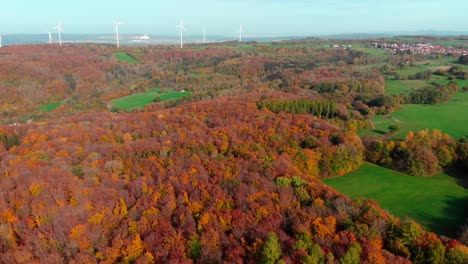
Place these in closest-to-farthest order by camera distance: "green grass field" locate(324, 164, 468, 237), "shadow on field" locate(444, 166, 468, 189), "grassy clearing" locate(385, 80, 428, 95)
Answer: "green grass field" locate(324, 164, 468, 237) < "shadow on field" locate(444, 166, 468, 189) < "grassy clearing" locate(385, 80, 428, 95)

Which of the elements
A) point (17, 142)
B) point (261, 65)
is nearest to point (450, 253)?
point (17, 142)

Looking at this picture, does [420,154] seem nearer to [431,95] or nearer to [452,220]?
[452,220]

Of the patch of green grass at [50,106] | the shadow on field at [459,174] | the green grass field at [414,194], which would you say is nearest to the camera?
the green grass field at [414,194]

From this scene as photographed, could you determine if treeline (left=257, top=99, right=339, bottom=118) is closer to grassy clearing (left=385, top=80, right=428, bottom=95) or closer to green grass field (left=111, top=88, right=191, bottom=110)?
grassy clearing (left=385, top=80, right=428, bottom=95)

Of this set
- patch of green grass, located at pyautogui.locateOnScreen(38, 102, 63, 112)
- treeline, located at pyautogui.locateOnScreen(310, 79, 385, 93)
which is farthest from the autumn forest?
patch of green grass, located at pyautogui.locateOnScreen(38, 102, 63, 112)

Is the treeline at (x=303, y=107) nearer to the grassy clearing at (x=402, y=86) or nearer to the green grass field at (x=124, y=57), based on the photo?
the grassy clearing at (x=402, y=86)

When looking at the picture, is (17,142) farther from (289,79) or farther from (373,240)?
(289,79)

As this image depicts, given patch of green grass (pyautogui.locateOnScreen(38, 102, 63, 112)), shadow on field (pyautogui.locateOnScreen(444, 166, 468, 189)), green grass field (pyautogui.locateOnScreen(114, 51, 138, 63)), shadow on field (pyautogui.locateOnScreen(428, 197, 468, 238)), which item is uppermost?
green grass field (pyautogui.locateOnScreen(114, 51, 138, 63))

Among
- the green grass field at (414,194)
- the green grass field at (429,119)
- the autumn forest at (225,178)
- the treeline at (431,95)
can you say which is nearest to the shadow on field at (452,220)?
the green grass field at (414,194)
